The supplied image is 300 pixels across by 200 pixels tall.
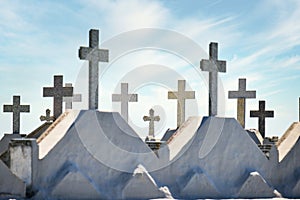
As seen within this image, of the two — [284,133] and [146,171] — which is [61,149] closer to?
[146,171]

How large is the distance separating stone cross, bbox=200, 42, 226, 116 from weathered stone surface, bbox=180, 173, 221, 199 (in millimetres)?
1745

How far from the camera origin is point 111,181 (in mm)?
10273

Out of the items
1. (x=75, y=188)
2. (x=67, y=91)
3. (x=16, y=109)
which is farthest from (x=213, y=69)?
(x=16, y=109)

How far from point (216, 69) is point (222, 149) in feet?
6.87

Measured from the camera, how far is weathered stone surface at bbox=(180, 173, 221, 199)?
10.9m

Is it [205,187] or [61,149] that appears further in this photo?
[205,187]

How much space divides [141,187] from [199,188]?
150 centimetres

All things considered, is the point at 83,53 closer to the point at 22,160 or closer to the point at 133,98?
the point at 22,160

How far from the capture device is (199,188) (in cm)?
1105

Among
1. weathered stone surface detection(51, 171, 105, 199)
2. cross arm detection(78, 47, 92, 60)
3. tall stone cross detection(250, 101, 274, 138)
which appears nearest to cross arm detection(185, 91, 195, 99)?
tall stone cross detection(250, 101, 274, 138)

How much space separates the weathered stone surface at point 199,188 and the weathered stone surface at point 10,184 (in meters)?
3.66

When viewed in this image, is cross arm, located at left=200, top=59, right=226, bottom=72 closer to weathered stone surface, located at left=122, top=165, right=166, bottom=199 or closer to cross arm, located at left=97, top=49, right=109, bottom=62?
cross arm, located at left=97, top=49, right=109, bottom=62

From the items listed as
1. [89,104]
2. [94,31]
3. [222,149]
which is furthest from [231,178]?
[94,31]

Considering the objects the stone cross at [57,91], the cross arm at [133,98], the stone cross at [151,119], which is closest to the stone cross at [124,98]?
the cross arm at [133,98]
